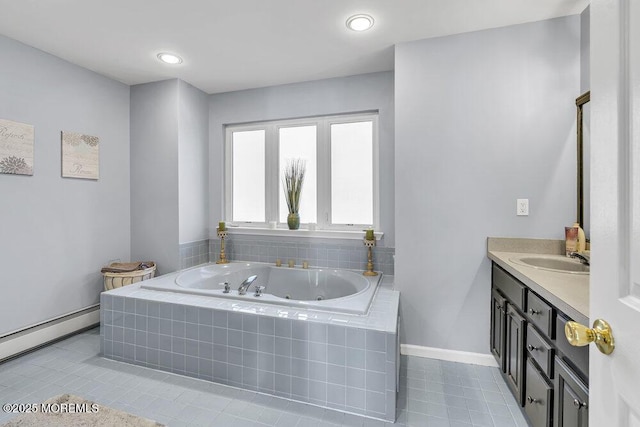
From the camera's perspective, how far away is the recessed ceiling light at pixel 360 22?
2031 millimetres

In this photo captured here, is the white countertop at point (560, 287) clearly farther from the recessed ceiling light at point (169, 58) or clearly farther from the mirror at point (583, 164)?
the recessed ceiling light at point (169, 58)

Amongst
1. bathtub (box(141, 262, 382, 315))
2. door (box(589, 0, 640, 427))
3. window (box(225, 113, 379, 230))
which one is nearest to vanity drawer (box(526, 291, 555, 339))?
door (box(589, 0, 640, 427))

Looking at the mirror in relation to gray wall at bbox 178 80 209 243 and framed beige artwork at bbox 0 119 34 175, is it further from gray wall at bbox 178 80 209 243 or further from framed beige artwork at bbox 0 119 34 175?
framed beige artwork at bbox 0 119 34 175

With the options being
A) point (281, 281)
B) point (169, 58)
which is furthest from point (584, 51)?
point (169, 58)

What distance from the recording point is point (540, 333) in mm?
1399

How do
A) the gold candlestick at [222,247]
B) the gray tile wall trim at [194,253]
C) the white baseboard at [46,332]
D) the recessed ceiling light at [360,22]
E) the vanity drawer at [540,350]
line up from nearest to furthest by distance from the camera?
the vanity drawer at [540,350] → the recessed ceiling light at [360,22] → the white baseboard at [46,332] → the gray tile wall trim at [194,253] → the gold candlestick at [222,247]

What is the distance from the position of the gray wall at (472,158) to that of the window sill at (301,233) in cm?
58

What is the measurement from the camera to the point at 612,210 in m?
0.63

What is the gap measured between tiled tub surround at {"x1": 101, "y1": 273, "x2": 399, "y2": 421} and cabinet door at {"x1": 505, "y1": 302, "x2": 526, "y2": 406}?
2.09 feet

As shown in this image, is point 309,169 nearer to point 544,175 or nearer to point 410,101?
point 410,101

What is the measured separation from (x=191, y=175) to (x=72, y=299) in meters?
1.51

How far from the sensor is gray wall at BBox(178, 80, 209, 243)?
307 cm

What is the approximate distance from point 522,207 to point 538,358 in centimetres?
109

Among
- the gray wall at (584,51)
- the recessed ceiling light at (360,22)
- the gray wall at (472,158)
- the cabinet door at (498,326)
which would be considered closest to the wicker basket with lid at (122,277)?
the gray wall at (472,158)
